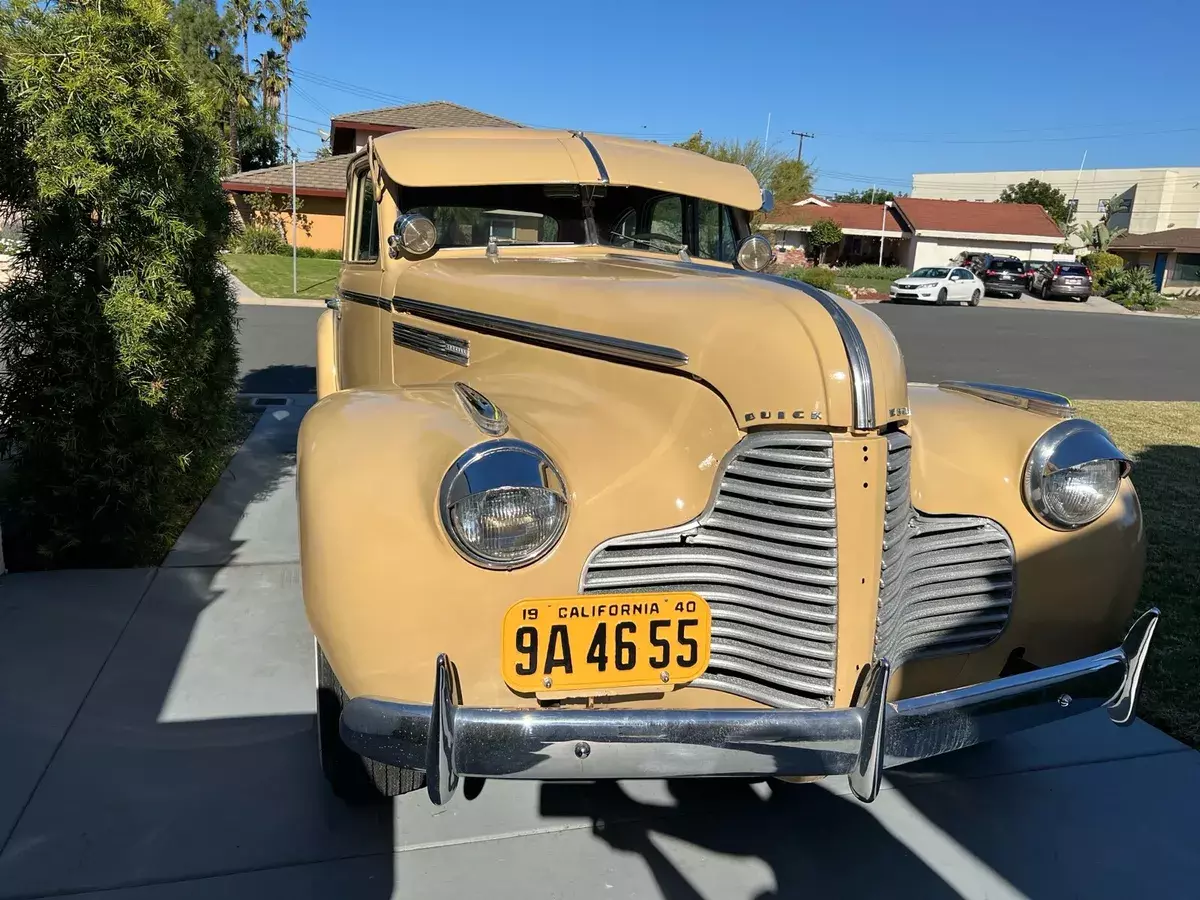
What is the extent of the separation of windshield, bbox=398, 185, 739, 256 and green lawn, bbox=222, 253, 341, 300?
13242mm

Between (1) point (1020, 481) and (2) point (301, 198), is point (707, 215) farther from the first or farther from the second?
(2) point (301, 198)

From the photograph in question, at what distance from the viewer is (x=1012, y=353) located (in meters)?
15.4

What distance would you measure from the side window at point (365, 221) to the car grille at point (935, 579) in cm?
265

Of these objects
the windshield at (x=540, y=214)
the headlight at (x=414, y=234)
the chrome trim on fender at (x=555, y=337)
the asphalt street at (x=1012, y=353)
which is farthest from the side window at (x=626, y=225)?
the asphalt street at (x=1012, y=353)

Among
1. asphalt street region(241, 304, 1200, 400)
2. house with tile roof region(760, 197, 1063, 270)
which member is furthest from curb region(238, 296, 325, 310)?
house with tile roof region(760, 197, 1063, 270)

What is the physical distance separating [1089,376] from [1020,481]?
1203 centimetres

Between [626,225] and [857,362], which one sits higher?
[626,225]

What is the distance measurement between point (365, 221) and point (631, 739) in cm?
315

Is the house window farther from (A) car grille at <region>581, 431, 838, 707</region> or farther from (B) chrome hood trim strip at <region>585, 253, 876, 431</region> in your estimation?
(A) car grille at <region>581, 431, 838, 707</region>

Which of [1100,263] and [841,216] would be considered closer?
[1100,263]

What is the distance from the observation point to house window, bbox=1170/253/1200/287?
4006 cm

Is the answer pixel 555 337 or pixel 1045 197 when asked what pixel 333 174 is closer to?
pixel 555 337

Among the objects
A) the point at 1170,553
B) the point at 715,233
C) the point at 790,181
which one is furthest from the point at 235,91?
the point at 1170,553

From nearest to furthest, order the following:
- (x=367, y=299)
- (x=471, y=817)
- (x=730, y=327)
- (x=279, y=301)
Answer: (x=730, y=327) < (x=471, y=817) < (x=367, y=299) < (x=279, y=301)
